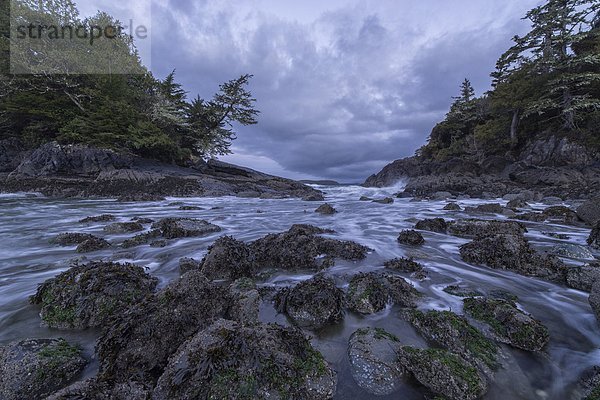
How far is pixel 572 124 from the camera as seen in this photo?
24688 mm

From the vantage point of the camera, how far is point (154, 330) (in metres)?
2.36

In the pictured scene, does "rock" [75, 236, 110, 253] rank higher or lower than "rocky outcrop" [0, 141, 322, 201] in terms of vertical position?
lower

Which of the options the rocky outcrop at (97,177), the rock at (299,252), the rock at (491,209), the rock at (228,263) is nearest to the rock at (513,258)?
the rock at (299,252)

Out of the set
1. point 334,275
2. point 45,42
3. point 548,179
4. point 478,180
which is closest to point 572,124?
point 548,179

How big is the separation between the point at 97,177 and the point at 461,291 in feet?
80.4

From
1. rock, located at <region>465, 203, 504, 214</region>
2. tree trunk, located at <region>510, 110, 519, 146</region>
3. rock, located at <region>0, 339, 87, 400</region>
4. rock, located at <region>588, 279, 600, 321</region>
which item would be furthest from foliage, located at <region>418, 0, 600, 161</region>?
rock, located at <region>0, 339, 87, 400</region>

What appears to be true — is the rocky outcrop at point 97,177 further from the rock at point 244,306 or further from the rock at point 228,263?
the rock at point 244,306

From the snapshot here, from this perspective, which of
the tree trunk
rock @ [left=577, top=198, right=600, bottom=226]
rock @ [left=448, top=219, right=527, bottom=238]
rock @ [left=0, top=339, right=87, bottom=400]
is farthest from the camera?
the tree trunk

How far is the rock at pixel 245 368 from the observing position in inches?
70.6

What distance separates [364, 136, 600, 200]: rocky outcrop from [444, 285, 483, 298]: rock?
19499 mm

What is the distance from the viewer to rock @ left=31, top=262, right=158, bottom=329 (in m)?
2.91

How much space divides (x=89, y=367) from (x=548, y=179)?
29948mm

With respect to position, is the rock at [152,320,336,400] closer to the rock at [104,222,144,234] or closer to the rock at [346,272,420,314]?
the rock at [346,272,420,314]

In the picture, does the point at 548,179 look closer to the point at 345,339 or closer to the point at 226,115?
the point at 345,339
